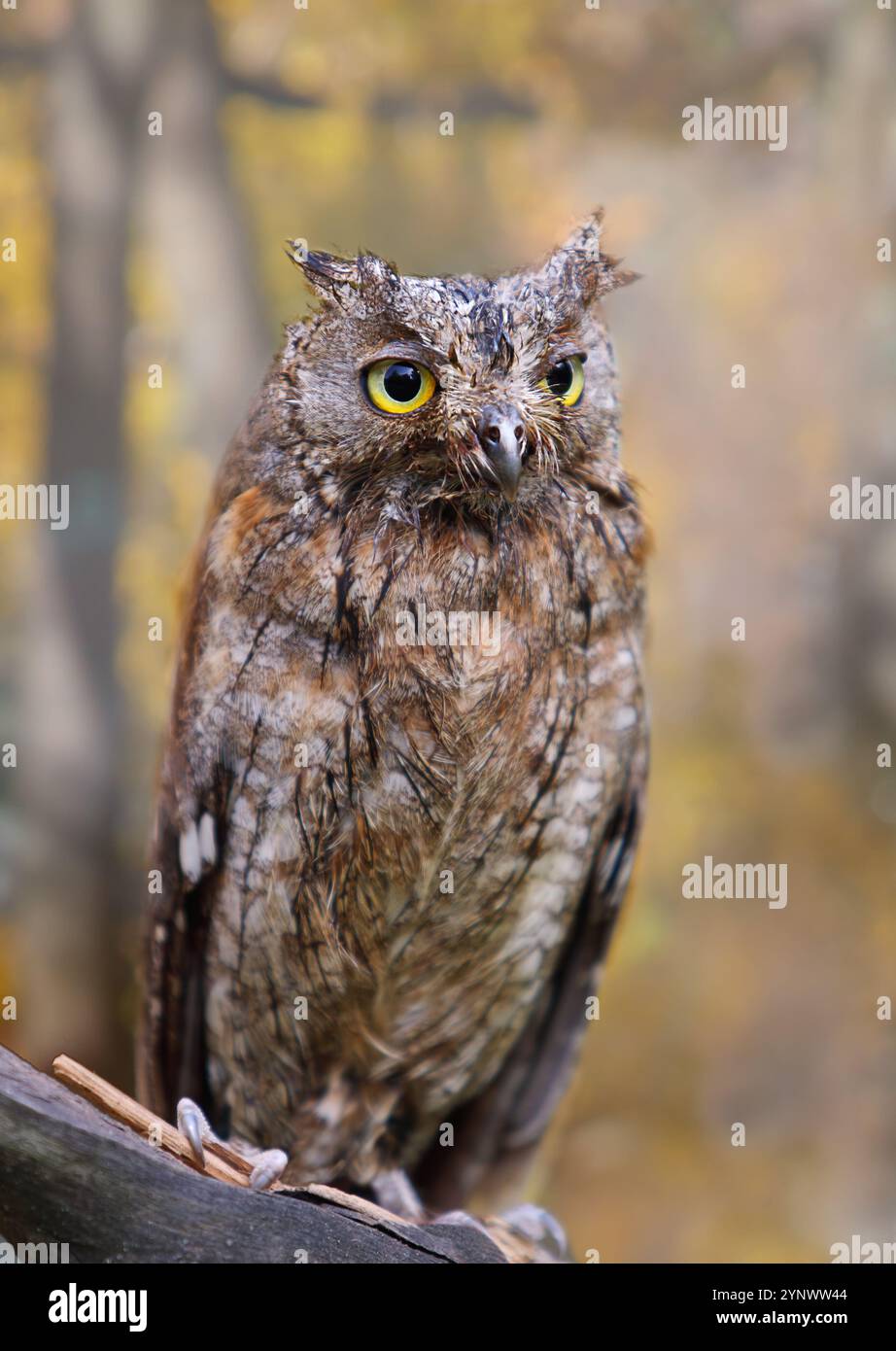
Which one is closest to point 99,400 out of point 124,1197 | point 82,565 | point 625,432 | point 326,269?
point 82,565

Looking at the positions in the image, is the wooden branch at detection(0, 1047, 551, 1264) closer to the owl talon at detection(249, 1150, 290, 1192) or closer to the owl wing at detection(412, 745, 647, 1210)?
the owl talon at detection(249, 1150, 290, 1192)

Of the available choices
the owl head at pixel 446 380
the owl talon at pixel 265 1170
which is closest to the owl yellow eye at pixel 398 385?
the owl head at pixel 446 380

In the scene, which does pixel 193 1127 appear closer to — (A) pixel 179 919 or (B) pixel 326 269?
(A) pixel 179 919

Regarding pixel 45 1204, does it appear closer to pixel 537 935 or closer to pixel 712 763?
pixel 537 935

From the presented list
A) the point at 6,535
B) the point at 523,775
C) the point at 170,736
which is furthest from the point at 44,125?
the point at 523,775

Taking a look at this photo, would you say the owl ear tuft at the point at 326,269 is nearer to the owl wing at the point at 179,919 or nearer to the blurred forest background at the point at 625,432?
the owl wing at the point at 179,919
